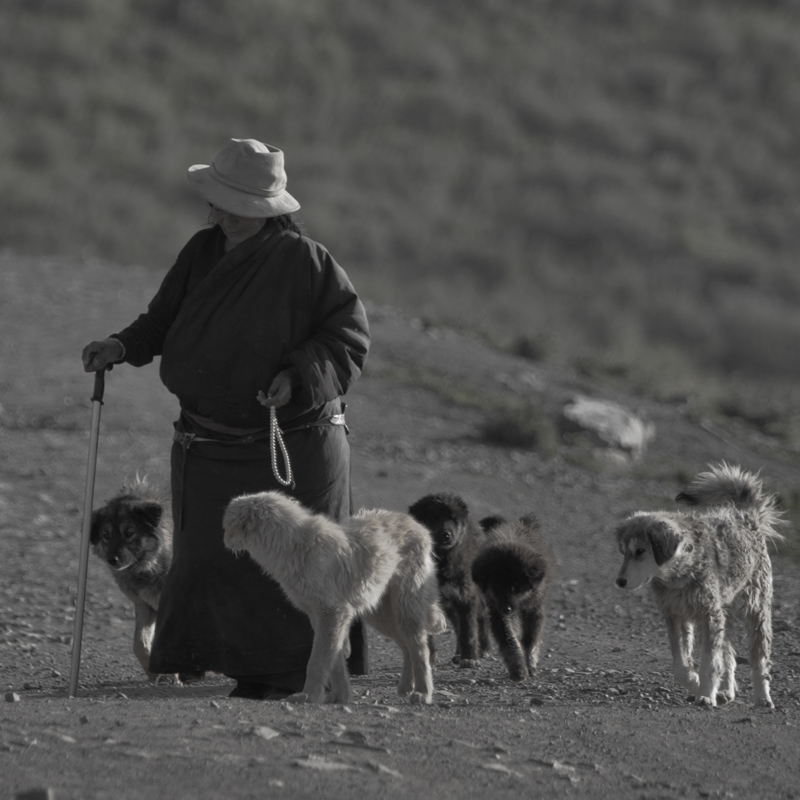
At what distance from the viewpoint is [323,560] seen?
20.5 ft

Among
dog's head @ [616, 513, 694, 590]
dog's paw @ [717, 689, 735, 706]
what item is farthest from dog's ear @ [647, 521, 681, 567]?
dog's paw @ [717, 689, 735, 706]

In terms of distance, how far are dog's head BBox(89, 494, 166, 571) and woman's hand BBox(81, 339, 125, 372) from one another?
1226 mm

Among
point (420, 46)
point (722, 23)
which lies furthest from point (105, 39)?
point (722, 23)

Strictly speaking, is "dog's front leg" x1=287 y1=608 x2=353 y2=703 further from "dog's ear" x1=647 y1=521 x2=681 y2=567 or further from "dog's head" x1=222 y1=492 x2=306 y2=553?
"dog's ear" x1=647 y1=521 x2=681 y2=567

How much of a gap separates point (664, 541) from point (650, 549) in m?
0.09

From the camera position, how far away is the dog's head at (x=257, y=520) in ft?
20.3

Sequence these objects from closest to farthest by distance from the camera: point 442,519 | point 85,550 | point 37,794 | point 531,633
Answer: point 37,794 < point 85,550 < point 531,633 < point 442,519

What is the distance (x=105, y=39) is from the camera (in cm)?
4191

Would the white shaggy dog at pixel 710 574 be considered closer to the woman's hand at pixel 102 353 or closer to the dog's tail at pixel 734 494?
the dog's tail at pixel 734 494

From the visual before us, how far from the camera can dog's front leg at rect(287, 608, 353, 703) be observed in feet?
20.7

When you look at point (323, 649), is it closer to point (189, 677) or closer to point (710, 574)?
point (189, 677)

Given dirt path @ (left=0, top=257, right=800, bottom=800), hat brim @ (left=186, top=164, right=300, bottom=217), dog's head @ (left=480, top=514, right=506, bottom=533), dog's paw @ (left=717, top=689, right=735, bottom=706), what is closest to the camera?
dirt path @ (left=0, top=257, right=800, bottom=800)

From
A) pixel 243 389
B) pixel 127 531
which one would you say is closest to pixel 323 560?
pixel 243 389

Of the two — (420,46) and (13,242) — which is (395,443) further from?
(420,46)
